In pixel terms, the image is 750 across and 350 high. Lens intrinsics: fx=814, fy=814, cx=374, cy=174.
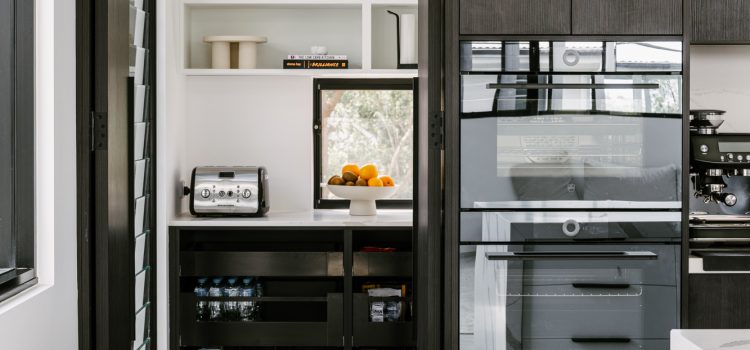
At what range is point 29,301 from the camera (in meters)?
2.26

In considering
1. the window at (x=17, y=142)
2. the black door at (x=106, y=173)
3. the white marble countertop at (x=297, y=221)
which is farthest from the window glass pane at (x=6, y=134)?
the white marble countertop at (x=297, y=221)

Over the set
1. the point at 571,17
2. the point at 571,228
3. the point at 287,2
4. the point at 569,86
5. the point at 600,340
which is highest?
the point at 287,2

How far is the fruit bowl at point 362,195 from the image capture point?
3.97 m

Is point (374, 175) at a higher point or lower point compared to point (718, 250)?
higher

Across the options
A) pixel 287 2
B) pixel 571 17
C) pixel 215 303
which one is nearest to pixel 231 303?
pixel 215 303

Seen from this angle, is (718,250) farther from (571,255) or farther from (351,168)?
(351,168)

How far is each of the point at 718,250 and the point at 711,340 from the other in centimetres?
173

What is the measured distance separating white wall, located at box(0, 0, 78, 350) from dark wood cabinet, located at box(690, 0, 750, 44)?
228 cm

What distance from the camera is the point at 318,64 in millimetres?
4090

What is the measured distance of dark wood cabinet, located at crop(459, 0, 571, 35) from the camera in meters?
3.10

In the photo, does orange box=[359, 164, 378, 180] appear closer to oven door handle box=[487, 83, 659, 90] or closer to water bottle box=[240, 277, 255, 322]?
water bottle box=[240, 277, 255, 322]

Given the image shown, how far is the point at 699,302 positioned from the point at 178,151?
2.48 m

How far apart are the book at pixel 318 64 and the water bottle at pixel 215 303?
1127 millimetres

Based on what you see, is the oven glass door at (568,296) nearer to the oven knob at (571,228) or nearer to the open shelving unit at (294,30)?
the oven knob at (571,228)
